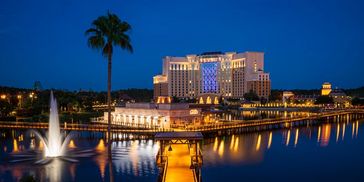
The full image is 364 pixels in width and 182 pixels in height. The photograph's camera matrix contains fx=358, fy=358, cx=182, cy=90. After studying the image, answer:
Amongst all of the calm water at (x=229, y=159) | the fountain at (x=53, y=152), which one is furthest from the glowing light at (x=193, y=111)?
the fountain at (x=53, y=152)

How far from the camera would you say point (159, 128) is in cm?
7000

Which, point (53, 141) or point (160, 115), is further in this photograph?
point (160, 115)

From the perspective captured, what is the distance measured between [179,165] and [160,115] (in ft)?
143

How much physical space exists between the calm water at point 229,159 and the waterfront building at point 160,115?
912 centimetres

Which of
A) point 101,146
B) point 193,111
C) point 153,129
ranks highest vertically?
point 193,111

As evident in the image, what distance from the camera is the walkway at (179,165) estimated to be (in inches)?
1136

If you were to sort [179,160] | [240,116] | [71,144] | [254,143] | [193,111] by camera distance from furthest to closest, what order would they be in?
[240,116]
[193,111]
[254,143]
[71,144]
[179,160]

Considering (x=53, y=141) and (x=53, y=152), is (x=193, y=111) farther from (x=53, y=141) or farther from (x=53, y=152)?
(x=53, y=152)

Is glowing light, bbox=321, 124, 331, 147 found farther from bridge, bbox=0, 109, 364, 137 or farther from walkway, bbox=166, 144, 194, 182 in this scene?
walkway, bbox=166, 144, 194, 182

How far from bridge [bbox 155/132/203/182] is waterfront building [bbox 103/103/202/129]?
3410 cm

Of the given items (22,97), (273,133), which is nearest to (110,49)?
(273,133)

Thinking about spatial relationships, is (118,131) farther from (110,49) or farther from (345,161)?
(110,49)

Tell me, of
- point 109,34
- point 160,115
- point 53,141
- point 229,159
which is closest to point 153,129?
point 160,115

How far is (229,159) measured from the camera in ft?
173
